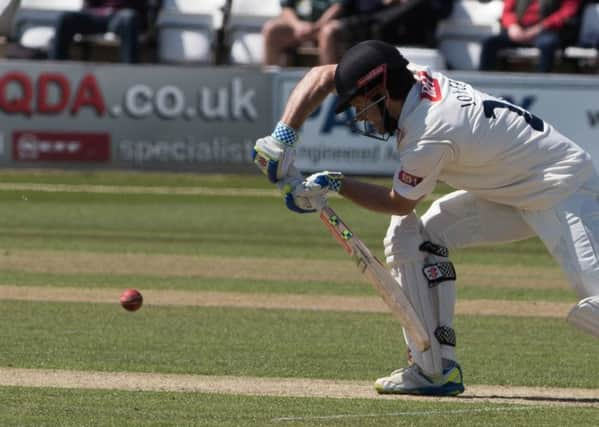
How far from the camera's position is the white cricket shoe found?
6324 mm

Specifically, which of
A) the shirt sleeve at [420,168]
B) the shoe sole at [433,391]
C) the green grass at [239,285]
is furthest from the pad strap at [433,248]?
the green grass at [239,285]

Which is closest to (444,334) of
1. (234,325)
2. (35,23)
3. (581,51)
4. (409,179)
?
(409,179)

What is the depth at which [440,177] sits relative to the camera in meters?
6.14

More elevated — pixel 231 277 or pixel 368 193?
pixel 368 193

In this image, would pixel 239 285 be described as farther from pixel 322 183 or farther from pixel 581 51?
pixel 581 51

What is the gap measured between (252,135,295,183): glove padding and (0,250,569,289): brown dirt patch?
185 inches

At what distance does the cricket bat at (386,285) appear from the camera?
6258 mm

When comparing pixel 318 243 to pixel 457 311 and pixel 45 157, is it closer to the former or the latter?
pixel 457 311

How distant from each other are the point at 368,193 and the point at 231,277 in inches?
190

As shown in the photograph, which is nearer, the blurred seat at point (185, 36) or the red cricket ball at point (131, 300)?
the red cricket ball at point (131, 300)

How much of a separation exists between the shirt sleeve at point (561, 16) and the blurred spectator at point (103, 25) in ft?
17.3

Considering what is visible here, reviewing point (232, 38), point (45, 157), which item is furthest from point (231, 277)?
point (232, 38)

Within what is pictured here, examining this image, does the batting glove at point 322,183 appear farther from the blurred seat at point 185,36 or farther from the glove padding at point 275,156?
the blurred seat at point 185,36

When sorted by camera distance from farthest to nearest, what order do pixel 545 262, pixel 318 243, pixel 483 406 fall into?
pixel 318 243 < pixel 545 262 < pixel 483 406
